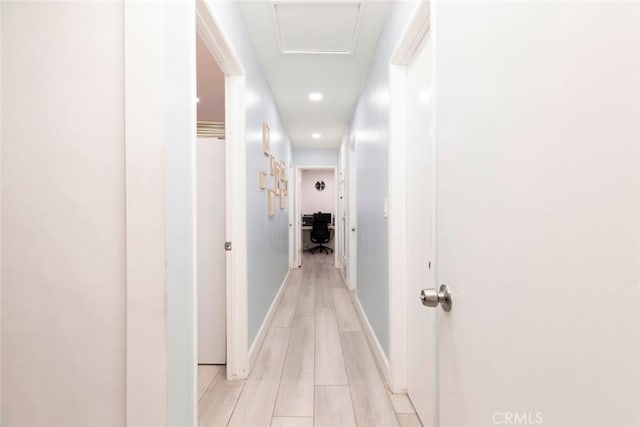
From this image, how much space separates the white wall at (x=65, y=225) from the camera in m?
0.90

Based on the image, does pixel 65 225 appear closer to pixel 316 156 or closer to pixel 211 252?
pixel 211 252

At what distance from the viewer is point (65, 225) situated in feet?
2.97

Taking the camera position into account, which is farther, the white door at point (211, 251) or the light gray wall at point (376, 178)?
the white door at point (211, 251)

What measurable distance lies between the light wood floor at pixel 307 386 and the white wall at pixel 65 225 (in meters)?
0.91

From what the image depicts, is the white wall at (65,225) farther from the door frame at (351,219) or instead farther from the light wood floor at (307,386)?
the door frame at (351,219)

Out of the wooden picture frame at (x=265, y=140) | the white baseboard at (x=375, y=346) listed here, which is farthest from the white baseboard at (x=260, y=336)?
the wooden picture frame at (x=265, y=140)

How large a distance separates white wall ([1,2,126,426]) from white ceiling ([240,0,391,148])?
1.39m

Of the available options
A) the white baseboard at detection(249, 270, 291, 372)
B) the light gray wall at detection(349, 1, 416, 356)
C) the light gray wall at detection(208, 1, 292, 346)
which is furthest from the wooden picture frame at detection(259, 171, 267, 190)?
the white baseboard at detection(249, 270, 291, 372)

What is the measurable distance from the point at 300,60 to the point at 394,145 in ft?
4.77

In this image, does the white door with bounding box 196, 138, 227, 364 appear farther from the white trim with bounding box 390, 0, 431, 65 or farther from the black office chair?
the black office chair

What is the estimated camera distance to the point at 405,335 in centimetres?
181

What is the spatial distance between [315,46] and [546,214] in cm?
245

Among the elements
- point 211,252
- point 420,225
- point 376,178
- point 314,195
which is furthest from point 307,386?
point 314,195

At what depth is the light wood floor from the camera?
5.24 feet
